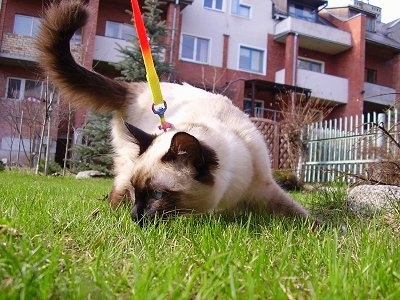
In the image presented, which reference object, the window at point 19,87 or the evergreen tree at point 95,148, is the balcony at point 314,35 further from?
the window at point 19,87

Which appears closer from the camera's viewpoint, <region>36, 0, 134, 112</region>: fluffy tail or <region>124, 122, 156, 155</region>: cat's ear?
<region>124, 122, 156, 155</region>: cat's ear

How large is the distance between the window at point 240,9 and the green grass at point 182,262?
20.3m

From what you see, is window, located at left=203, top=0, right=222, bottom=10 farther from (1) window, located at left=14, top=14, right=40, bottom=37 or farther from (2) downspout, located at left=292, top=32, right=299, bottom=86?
(1) window, located at left=14, top=14, right=40, bottom=37

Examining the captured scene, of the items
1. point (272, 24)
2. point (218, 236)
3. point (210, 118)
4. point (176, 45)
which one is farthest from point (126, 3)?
point (218, 236)

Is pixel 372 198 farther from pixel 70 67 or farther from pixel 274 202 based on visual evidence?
pixel 70 67

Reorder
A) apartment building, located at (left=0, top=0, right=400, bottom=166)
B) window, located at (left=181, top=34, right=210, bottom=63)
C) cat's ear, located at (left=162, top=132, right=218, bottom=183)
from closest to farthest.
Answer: cat's ear, located at (left=162, top=132, right=218, bottom=183) < apartment building, located at (left=0, top=0, right=400, bottom=166) < window, located at (left=181, top=34, right=210, bottom=63)

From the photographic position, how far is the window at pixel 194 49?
1994cm

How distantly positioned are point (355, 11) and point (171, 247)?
89.8ft

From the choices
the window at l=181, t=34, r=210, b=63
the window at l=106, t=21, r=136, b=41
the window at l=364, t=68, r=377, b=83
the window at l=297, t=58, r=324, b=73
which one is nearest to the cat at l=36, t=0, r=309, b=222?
the window at l=106, t=21, r=136, b=41

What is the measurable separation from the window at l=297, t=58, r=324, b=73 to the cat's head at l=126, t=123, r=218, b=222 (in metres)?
20.7

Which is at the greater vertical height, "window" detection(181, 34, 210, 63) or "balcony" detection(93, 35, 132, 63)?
"window" detection(181, 34, 210, 63)

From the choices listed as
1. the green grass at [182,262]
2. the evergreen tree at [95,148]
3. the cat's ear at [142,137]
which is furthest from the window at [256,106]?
the green grass at [182,262]

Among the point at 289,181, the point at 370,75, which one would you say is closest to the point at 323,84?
the point at 370,75

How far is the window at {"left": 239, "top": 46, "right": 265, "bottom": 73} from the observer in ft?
69.2
